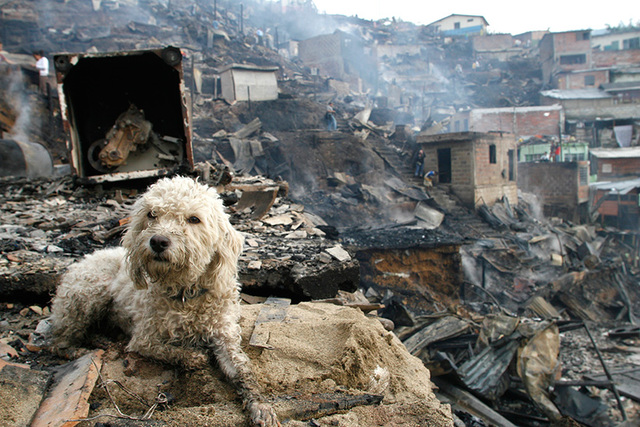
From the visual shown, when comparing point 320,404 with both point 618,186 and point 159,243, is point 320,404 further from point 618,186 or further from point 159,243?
point 618,186

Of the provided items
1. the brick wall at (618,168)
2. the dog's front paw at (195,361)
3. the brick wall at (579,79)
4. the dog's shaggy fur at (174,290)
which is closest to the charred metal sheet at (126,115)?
the dog's shaggy fur at (174,290)

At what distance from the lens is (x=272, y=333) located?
9.59 feet

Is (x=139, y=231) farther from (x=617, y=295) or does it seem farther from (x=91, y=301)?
(x=617, y=295)

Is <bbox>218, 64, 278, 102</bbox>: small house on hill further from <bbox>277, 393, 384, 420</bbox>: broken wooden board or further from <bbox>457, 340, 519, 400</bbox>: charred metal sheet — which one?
<bbox>277, 393, 384, 420</bbox>: broken wooden board

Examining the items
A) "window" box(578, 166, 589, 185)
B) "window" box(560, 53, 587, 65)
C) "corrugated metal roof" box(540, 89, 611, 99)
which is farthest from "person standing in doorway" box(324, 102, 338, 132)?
"window" box(560, 53, 587, 65)

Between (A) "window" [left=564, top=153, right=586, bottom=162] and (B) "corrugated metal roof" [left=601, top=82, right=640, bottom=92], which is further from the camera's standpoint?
(B) "corrugated metal roof" [left=601, top=82, right=640, bottom=92]

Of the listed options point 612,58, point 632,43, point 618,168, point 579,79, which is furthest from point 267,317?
point 632,43

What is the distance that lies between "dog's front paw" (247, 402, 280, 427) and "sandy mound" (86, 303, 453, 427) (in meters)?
0.09

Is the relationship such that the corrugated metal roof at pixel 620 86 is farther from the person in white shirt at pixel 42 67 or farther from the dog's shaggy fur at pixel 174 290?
the dog's shaggy fur at pixel 174 290

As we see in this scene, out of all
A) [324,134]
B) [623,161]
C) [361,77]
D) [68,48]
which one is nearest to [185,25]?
[68,48]

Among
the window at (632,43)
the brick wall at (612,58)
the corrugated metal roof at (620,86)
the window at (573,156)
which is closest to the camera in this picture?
the window at (573,156)

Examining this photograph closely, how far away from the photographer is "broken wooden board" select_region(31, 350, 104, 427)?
1.95m

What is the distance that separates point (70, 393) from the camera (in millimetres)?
2164

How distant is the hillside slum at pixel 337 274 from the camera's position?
Result: 7.92 feet
